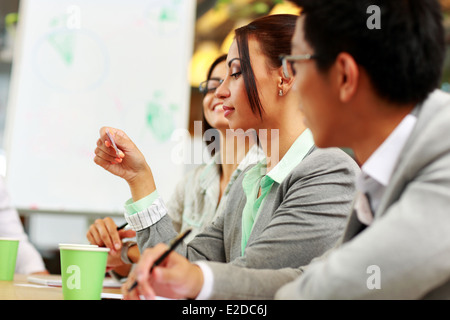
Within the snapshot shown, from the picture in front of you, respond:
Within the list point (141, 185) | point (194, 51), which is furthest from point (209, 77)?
point (194, 51)

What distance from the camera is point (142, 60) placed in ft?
9.18

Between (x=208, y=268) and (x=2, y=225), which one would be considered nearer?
(x=208, y=268)

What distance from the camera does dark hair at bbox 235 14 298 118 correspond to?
1.27 metres

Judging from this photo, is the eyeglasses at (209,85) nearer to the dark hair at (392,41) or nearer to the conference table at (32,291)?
the conference table at (32,291)

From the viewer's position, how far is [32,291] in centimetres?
113

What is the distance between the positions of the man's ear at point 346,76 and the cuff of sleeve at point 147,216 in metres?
0.63

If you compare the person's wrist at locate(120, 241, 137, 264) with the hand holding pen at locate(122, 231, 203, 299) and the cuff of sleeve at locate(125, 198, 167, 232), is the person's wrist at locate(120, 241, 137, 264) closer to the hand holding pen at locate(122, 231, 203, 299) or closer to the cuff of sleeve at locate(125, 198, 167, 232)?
the cuff of sleeve at locate(125, 198, 167, 232)

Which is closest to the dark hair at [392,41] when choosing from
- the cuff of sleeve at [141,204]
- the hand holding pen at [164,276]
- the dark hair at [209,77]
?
the hand holding pen at [164,276]

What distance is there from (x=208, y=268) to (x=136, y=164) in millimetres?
555

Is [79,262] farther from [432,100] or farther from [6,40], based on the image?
[6,40]

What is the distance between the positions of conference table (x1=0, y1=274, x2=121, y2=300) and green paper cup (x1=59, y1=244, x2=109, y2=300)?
9cm

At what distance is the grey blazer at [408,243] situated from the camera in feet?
1.87

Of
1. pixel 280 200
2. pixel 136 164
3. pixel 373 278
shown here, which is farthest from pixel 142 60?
pixel 373 278

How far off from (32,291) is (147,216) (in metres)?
0.29
